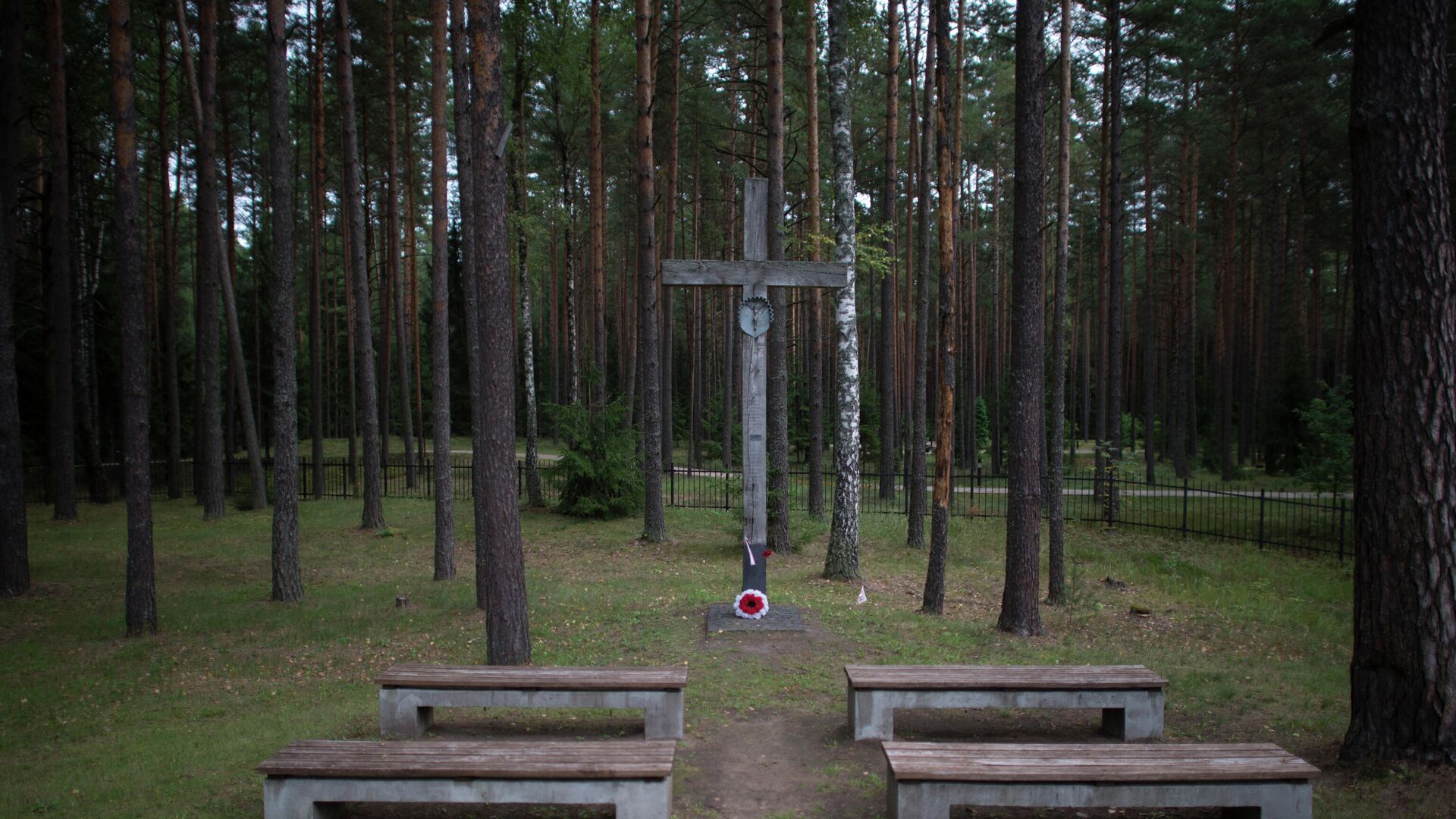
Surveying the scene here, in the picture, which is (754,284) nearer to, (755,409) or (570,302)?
(755,409)

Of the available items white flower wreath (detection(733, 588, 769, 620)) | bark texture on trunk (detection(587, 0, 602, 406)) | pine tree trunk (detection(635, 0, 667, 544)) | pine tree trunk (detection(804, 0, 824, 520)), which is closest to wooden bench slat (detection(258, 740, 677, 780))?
white flower wreath (detection(733, 588, 769, 620))

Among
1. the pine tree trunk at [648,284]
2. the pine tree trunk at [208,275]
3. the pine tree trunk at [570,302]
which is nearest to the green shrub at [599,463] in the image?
the pine tree trunk at [570,302]

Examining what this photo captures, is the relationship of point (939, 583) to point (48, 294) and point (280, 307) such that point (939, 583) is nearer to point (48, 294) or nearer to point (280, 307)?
point (280, 307)

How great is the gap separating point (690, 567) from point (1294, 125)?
70.8 ft

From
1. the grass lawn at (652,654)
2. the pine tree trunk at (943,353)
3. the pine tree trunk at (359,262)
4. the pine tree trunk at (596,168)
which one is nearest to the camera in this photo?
the grass lawn at (652,654)

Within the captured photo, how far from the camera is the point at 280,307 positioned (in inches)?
397

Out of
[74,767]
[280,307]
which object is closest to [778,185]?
[280,307]

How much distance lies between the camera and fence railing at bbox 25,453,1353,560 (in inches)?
638

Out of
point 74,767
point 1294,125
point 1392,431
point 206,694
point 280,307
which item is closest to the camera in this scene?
point 1392,431

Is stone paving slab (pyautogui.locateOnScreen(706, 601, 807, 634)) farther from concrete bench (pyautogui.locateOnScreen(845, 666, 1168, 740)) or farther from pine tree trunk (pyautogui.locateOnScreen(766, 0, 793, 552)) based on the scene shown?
pine tree trunk (pyautogui.locateOnScreen(766, 0, 793, 552))

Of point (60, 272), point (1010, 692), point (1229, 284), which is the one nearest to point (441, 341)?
point (1010, 692)

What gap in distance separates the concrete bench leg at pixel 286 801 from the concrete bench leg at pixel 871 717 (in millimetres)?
3058

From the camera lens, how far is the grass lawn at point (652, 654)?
4.97 m

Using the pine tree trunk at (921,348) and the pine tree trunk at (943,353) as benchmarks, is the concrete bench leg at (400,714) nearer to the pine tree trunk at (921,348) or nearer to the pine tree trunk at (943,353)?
the pine tree trunk at (943,353)
